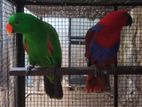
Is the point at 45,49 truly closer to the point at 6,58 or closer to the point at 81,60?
the point at 6,58

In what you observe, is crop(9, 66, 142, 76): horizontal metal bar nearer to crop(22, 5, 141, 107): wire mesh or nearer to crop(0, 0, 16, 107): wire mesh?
crop(0, 0, 16, 107): wire mesh

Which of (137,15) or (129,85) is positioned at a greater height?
(137,15)

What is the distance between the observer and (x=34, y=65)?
1.92 meters

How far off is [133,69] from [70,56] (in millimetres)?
2257

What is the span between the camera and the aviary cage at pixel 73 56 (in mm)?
1995

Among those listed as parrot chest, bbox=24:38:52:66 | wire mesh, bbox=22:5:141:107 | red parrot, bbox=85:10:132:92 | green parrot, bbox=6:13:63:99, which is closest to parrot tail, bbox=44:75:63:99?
green parrot, bbox=6:13:63:99

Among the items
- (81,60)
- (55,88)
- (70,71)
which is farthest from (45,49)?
(81,60)

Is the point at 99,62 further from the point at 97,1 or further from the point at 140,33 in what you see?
the point at 140,33

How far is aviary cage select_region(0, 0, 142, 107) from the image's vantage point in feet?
6.55

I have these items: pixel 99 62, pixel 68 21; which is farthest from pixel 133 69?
pixel 68 21

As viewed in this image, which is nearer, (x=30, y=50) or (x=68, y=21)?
(x=30, y=50)

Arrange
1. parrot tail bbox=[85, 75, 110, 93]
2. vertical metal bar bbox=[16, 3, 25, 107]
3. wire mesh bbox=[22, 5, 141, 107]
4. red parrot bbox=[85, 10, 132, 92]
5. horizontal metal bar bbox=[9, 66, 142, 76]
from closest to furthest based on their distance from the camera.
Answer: horizontal metal bar bbox=[9, 66, 142, 76], parrot tail bbox=[85, 75, 110, 93], red parrot bbox=[85, 10, 132, 92], vertical metal bar bbox=[16, 3, 25, 107], wire mesh bbox=[22, 5, 141, 107]

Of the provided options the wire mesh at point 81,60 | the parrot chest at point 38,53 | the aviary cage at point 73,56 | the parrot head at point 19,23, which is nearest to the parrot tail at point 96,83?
the aviary cage at point 73,56

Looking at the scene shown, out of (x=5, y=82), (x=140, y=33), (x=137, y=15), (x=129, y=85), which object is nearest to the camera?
(x=5, y=82)
